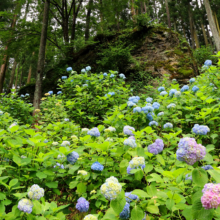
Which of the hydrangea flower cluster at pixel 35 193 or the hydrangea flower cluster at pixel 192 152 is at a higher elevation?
the hydrangea flower cluster at pixel 192 152

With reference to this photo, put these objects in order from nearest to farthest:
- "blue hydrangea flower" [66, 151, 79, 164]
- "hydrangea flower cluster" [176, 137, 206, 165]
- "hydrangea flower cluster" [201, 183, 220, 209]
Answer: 1. "hydrangea flower cluster" [201, 183, 220, 209]
2. "hydrangea flower cluster" [176, 137, 206, 165]
3. "blue hydrangea flower" [66, 151, 79, 164]

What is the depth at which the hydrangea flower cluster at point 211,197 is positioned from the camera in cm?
67

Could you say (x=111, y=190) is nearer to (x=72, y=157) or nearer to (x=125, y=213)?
(x=125, y=213)

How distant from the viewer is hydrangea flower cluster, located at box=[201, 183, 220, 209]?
668 mm

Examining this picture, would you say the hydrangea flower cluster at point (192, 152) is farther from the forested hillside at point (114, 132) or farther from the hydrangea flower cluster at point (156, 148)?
the hydrangea flower cluster at point (156, 148)

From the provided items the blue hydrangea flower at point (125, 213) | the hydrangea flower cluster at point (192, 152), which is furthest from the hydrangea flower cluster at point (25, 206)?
the hydrangea flower cluster at point (192, 152)

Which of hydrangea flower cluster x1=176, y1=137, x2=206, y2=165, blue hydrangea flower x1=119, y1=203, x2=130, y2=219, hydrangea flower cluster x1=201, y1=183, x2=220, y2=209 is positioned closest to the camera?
hydrangea flower cluster x1=201, y1=183, x2=220, y2=209

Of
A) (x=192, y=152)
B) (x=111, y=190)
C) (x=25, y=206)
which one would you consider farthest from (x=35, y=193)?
(x=192, y=152)

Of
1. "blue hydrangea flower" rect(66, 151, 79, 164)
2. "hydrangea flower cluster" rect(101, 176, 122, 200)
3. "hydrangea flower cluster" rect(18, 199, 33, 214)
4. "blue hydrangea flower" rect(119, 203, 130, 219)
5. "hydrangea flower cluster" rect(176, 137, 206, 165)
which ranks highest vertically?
"hydrangea flower cluster" rect(176, 137, 206, 165)

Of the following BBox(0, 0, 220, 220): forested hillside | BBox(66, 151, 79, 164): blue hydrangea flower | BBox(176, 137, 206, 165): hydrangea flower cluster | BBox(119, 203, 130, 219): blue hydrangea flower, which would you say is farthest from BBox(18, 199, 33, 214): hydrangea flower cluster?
BBox(176, 137, 206, 165): hydrangea flower cluster

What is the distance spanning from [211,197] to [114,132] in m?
1.35

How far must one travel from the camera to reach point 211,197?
0.68m

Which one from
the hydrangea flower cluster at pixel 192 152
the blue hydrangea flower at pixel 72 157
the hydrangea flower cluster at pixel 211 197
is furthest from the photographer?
the blue hydrangea flower at pixel 72 157

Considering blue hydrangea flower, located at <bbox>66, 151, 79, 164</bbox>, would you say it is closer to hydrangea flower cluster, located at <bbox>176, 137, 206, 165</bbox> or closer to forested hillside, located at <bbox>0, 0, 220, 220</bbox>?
forested hillside, located at <bbox>0, 0, 220, 220</bbox>
